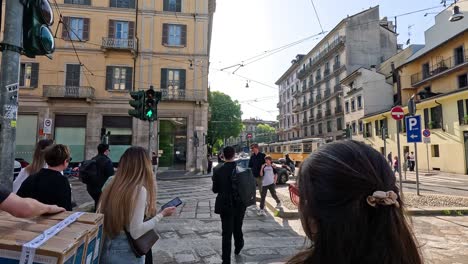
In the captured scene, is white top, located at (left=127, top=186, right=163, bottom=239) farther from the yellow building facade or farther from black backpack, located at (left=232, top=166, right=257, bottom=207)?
the yellow building facade

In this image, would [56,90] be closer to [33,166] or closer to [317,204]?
[33,166]

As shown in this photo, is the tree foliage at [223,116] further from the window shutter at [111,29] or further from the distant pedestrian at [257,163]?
the distant pedestrian at [257,163]

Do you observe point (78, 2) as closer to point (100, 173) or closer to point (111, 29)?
point (111, 29)

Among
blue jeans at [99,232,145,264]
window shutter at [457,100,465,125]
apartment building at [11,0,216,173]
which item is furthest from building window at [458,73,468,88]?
blue jeans at [99,232,145,264]

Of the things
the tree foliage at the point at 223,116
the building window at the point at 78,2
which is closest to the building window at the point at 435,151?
the tree foliage at the point at 223,116

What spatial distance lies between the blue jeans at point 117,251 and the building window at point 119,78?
2227 centimetres

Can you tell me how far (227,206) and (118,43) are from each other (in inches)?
875

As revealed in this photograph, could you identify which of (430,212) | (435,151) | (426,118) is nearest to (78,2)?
(430,212)

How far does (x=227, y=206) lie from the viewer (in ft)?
14.1

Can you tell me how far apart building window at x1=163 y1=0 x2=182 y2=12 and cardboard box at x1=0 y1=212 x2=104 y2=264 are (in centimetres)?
2511

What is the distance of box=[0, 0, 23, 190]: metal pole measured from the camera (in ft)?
8.52

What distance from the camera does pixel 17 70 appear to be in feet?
8.97

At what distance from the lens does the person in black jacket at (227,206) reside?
4.22 m

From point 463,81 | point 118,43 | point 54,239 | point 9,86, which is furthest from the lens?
point 463,81
